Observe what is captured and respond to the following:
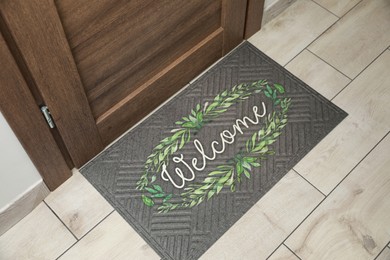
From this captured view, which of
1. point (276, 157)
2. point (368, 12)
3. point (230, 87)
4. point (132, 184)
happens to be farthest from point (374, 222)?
point (368, 12)

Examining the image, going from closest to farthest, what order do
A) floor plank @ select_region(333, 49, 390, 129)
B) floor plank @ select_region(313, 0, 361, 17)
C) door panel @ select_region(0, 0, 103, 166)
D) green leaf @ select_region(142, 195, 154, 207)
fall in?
door panel @ select_region(0, 0, 103, 166)
green leaf @ select_region(142, 195, 154, 207)
floor plank @ select_region(333, 49, 390, 129)
floor plank @ select_region(313, 0, 361, 17)

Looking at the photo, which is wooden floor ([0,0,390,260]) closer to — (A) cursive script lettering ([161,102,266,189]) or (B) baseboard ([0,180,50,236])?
(B) baseboard ([0,180,50,236])

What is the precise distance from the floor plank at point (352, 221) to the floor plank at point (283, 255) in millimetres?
18

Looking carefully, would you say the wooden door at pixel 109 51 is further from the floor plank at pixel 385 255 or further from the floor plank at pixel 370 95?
the floor plank at pixel 385 255

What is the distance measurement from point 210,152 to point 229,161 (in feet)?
0.26

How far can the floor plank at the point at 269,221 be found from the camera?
150 centimetres

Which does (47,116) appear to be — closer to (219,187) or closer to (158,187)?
(158,187)

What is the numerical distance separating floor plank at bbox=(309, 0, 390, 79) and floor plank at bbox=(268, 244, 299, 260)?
2.68ft

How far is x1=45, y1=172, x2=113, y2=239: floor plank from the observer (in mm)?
1549

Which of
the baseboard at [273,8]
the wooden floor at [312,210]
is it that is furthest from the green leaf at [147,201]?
the baseboard at [273,8]

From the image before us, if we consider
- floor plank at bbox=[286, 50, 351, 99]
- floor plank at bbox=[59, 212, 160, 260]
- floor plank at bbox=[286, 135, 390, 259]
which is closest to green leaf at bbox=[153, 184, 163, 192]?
floor plank at bbox=[59, 212, 160, 260]

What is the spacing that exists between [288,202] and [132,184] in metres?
0.57

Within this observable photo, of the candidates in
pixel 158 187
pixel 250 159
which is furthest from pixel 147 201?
pixel 250 159

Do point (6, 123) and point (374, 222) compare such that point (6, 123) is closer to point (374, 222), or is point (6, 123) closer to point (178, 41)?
point (178, 41)
